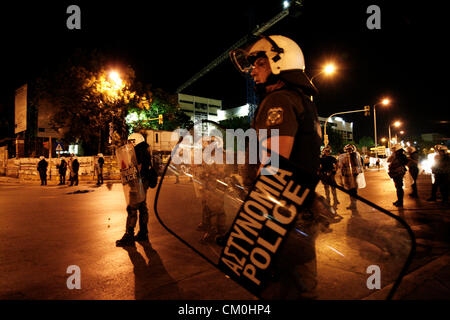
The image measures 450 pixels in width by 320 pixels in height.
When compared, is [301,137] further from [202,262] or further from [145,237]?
[145,237]

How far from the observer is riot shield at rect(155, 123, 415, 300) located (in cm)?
153

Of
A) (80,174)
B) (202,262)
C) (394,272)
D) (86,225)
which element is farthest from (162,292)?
(80,174)

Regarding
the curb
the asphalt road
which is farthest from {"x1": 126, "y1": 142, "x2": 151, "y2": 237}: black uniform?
the curb

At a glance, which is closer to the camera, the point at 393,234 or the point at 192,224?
the point at 393,234

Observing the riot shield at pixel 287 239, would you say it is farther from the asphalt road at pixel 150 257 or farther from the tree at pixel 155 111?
the tree at pixel 155 111

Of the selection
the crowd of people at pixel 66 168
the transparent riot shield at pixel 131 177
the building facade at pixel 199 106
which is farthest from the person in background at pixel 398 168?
the building facade at pixel 199 106

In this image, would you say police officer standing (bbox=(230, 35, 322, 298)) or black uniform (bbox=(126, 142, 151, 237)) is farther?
black uniform (bbox=(126, 142, 151, 237))

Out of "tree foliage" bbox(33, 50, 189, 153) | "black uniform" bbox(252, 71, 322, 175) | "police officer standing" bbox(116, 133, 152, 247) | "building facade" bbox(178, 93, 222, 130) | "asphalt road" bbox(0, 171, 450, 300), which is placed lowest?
"asphalt road" bbox(0, 171, 450, 300)

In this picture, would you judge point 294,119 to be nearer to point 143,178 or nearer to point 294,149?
point 294,149

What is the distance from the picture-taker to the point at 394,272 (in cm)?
323

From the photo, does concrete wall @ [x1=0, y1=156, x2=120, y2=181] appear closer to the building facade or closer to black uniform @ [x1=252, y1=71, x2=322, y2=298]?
black uniform @ [x1=252, y1=71, x2=322, y2=298]

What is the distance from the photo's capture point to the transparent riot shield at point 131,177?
446 cm

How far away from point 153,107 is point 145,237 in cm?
3134

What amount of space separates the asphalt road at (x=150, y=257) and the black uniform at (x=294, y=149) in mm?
1188
